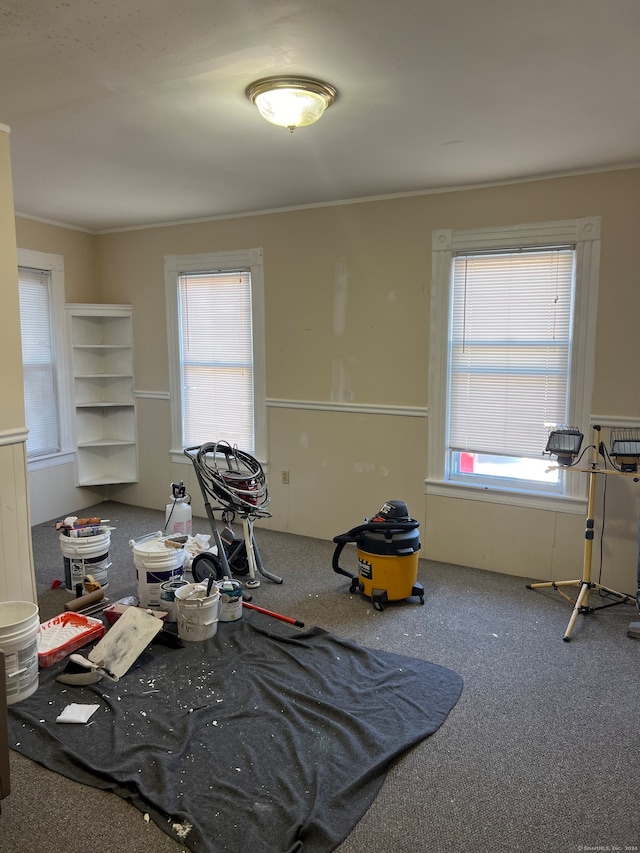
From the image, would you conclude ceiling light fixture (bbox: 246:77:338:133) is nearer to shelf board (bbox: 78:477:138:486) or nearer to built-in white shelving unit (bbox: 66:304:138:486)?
built-in white shelving unit (bbox: 66:304:138:486)

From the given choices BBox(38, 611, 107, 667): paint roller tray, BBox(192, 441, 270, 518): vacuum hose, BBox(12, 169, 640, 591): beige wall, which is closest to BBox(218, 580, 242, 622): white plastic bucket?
BBox(192, 441, 270, 518): vacuum hose

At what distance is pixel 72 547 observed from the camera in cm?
359

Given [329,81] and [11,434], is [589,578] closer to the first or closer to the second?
[329,81]

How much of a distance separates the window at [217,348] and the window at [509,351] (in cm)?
153

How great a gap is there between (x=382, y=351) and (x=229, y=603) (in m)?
2.11

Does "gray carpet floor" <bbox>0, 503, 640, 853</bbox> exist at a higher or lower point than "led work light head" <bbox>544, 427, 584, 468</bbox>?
lower

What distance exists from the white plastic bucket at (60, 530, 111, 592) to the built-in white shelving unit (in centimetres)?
193

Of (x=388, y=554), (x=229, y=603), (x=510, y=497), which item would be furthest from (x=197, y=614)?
(x=510, y=497)

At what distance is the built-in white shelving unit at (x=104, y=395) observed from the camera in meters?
5.40

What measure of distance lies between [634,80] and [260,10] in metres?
1.51

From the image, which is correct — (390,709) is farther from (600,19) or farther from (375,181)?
(375,181)

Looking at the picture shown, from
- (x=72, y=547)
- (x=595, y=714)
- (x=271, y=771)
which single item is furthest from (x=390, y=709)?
(x=72, y=547)

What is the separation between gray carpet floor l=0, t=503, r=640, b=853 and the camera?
187 centimetres

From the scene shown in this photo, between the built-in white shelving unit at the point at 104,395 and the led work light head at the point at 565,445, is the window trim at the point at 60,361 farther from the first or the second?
the led work light head at the point at 565,445
